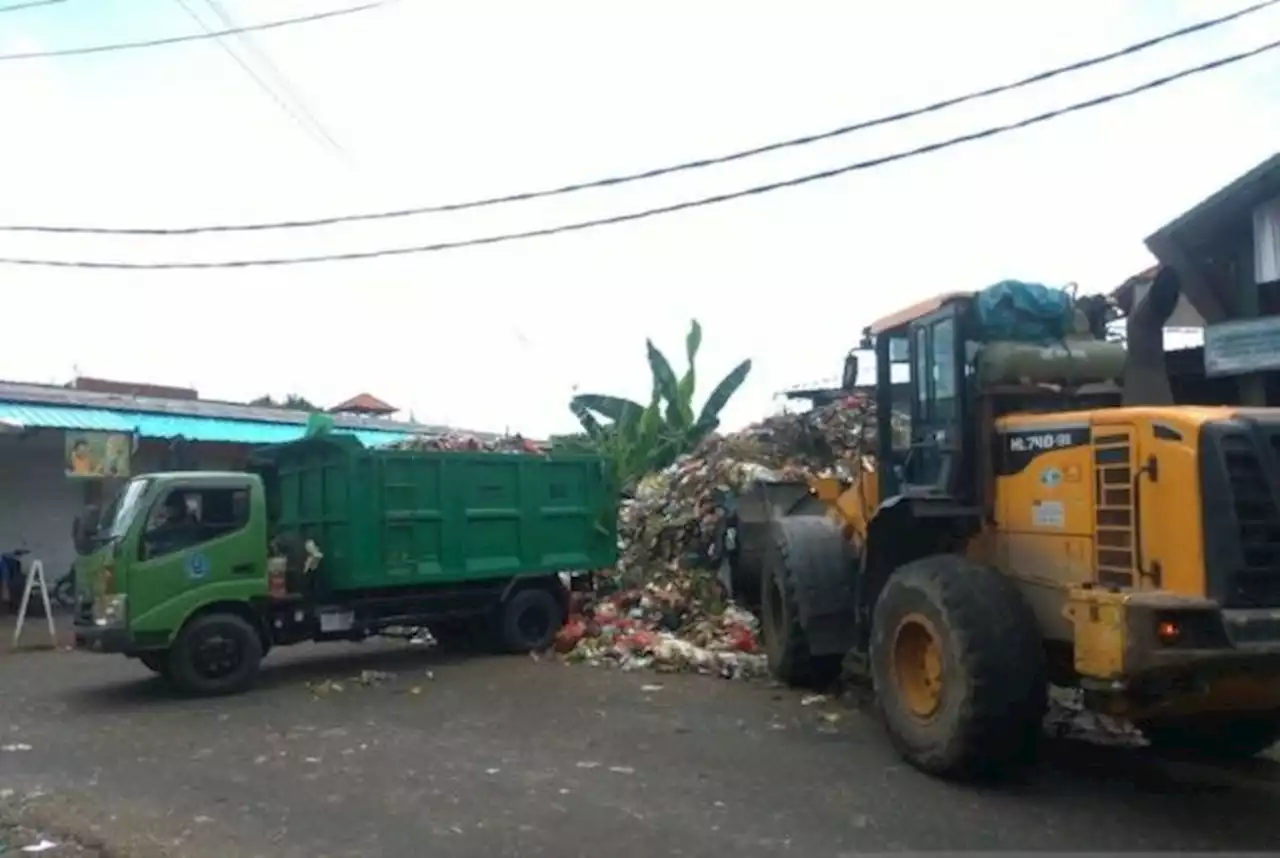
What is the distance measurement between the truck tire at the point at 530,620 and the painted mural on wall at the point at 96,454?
25.3ft

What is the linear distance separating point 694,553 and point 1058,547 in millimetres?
8522

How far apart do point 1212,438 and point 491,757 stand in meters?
5.07

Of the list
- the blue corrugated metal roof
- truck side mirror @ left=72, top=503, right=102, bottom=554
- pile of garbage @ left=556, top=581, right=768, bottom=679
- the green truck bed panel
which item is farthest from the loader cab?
the blue corrugated metal roof

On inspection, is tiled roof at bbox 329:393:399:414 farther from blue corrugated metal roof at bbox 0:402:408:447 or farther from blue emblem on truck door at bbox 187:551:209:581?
blue emblem on truck door at bbox 187:551:209:581

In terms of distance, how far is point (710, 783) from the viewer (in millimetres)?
7738

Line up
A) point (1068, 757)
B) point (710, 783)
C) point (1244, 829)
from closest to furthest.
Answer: point (1244, 829), point (710, 783), point (1068, 757)

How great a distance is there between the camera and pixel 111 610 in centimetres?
1109

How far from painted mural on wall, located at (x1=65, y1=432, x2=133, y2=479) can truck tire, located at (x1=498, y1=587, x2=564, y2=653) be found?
7.72 metres

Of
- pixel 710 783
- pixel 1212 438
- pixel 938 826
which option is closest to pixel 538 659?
pixel 710 783

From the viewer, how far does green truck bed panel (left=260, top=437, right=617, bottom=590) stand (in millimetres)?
12570

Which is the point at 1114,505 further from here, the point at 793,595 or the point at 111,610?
the point at 111,610

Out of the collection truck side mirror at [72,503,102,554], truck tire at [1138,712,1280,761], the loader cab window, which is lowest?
truck tire at [1138,712,1280,761]

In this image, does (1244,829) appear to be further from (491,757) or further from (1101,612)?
(491,757)

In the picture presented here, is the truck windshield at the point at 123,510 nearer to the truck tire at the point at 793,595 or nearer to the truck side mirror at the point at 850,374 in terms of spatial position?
the truck tire at the point at 793,595
